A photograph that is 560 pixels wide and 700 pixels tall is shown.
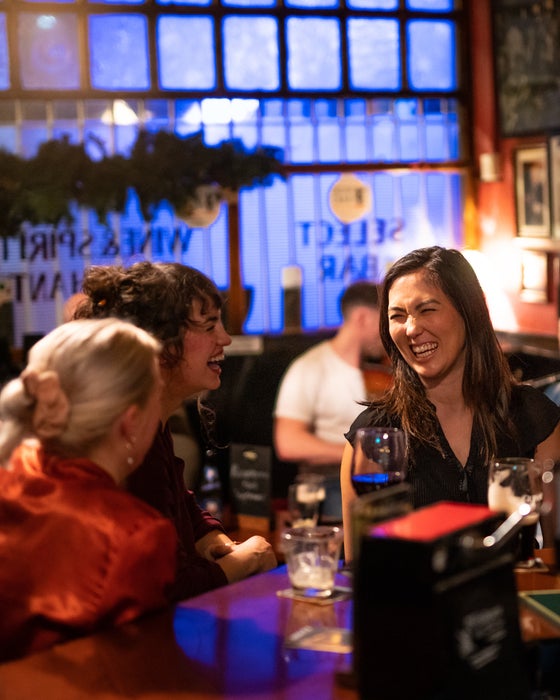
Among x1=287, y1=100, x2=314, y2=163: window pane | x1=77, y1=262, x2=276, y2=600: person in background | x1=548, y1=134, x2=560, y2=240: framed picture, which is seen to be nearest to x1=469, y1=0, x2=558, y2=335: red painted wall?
x1=548, y1=134, x2=560, y2=240: framed picture

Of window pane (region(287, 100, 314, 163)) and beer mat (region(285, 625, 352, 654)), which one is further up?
window pane (region(287, 100, 314, 163))

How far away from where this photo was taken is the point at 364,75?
608 cm

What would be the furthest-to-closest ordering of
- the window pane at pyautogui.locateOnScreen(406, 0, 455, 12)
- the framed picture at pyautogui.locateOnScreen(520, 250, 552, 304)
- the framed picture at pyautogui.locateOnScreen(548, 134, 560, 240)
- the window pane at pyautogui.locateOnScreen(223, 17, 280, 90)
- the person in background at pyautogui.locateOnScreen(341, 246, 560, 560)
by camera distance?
the window pane at pyautogui.locateOnScreen(406, 0, 455, 12)
the window pane at pyautogui.locateOnScreen(223, 17, 280, 90)
the framed picture at pyautogui.locateOnScreen(520, 250, 552, 304)
the framed picture at pyautogui.locateOnScreen(548, 134, 560, 240)
the person in background at pyautogui.locateOnScreen(341, 246, 560, 560)

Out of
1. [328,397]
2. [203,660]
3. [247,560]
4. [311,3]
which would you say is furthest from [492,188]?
[203,660]

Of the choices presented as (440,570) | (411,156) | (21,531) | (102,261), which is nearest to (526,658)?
(440,570)

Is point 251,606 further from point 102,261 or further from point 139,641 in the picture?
point 102,261

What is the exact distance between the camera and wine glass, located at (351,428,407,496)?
1836mm

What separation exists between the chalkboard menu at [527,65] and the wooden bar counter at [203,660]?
430cm

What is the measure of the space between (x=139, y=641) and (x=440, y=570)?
0.55 meters

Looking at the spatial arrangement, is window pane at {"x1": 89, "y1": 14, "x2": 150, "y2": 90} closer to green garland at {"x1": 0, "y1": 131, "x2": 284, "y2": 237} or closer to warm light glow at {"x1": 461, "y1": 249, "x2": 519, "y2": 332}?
green garland at {"x1": 0, "y1": 131, "x2": 284, "y2": 237}

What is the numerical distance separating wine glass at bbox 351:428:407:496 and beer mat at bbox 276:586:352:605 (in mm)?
205

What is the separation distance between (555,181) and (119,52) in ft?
7.83

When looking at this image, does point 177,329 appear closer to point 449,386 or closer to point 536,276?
point 449,386

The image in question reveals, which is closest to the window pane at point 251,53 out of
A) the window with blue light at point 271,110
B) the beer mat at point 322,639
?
the window with blue light at point 271,110
